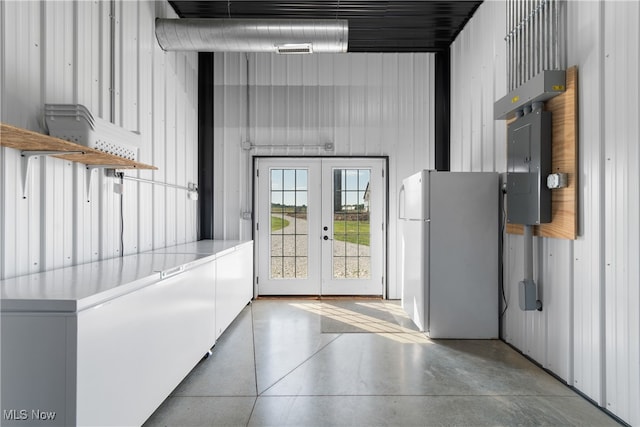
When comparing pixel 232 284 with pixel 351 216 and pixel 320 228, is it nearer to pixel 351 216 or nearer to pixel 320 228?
pixel 320 228

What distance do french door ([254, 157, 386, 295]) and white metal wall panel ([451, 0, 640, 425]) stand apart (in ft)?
8.74

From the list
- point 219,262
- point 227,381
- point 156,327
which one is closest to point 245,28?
point 219,262

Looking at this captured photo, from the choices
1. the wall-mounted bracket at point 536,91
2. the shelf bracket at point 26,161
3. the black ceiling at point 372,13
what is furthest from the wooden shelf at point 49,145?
the wall-mounted bracket at point 536,91

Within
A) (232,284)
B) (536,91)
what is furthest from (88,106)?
(536,91)

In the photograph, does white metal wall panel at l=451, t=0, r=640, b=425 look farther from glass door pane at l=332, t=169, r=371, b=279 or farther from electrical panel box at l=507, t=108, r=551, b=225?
glass door pane at l=332, t=169, r=371, b=279

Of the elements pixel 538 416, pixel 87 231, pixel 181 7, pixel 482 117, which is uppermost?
pixel 181 7

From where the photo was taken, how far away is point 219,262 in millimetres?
3338

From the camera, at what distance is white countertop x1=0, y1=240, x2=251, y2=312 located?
138 cm

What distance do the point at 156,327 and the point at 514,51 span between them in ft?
12.0

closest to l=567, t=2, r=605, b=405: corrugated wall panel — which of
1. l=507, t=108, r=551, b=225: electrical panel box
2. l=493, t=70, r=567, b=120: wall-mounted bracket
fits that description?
l=493, t=70, r=567, b=120: wall-mounted bracket

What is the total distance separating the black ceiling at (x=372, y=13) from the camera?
3.96 m

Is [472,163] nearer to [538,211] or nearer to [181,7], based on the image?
[538,211]

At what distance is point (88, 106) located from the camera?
2568mm

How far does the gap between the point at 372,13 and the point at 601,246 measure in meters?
3.45
